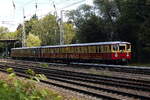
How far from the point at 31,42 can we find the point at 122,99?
81731 mm

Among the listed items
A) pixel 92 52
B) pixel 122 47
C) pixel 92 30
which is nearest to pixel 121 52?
pixel 122 47

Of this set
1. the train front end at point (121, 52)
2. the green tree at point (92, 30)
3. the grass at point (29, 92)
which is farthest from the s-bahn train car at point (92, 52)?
the grass at point (29, 92)

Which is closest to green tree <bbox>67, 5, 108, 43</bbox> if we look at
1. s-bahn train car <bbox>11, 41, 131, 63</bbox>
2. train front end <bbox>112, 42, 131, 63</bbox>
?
s-bahn train car <bbox>11, 41, 131, 63</bbox>

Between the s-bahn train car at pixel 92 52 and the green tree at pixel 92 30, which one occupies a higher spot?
the green tree at pixel 92 30

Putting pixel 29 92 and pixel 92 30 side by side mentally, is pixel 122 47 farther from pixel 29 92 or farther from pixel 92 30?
pixel 29 92

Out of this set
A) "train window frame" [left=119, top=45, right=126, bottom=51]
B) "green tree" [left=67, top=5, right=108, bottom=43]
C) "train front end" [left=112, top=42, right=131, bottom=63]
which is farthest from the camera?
"green tree" [left=67, top=5, right=108, bottom=43]

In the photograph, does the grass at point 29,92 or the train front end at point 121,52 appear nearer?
the grass at point 29,92

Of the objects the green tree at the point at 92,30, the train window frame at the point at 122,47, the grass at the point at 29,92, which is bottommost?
the grass at the point at 29,92

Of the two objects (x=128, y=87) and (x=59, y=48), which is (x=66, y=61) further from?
(x=128, y=87)

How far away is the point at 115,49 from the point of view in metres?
33.6

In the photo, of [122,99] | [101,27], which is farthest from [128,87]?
[101,27]

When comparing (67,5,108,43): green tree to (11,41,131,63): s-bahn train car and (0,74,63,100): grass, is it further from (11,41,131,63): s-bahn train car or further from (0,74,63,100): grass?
(0,74,63,100): grass

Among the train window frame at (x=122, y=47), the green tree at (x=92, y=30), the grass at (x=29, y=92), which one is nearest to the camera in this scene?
the grass at (x=29, y=92)

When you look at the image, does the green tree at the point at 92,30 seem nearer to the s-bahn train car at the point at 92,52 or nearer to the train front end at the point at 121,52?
the s-bahn train car at the point at 92,52
